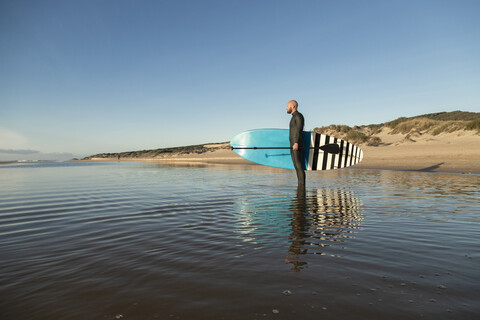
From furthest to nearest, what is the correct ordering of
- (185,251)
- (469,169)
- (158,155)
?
(158,155) < (469,169) < (185,251)

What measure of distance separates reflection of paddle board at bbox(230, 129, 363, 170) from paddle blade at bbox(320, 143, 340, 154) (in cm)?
27

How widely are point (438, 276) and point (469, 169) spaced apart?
622 inches

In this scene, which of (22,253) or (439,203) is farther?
(439,203)

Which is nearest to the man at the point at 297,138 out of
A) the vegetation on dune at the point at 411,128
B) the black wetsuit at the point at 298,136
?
the black wetsuit at the point at 298,136

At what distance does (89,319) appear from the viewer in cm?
195

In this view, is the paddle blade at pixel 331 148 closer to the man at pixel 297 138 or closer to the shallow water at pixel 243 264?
the man at pixel 297 138

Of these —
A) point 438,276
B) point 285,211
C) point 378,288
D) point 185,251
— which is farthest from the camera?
point 285,211

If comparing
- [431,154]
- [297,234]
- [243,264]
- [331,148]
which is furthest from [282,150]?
[431,154]

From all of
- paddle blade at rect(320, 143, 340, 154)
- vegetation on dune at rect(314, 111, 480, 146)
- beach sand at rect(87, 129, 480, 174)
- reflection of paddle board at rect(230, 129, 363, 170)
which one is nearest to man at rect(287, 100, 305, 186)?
reflection of paddle board at rect(230, 129, 363, 170)

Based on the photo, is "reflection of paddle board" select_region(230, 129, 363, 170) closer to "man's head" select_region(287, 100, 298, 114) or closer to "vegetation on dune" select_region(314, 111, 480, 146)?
"man's head" select_region(287, 100, 298, 114)

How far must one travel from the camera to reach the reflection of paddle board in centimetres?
1110

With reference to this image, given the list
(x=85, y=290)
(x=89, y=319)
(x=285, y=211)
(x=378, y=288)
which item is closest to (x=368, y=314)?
(x=378, y=288)

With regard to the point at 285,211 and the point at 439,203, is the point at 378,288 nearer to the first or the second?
the point at 285,211

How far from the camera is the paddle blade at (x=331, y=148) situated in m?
10.8
